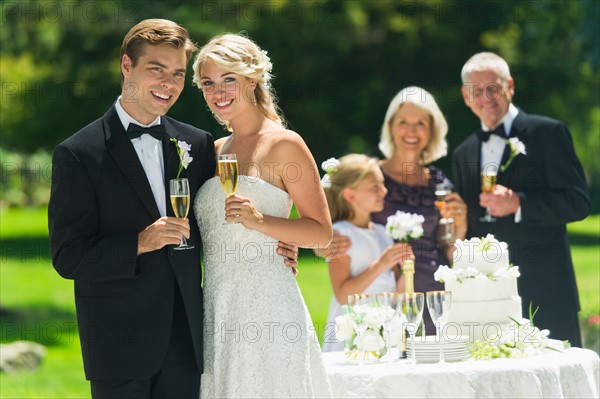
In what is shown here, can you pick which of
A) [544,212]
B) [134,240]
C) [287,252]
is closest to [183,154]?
[134,240]

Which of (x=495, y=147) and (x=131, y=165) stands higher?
(x=495, y=147)

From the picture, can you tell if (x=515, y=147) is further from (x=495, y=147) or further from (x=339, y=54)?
(x=339, y=54)

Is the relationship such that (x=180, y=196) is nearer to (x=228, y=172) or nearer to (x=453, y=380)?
(x=228, y=172)

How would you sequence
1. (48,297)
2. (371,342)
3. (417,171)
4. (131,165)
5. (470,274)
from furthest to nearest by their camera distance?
(48,297)
(417,171)
(470,274)
(371,342)
(131,165)

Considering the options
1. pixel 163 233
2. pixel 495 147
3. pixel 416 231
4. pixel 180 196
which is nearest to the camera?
pixel 163 233

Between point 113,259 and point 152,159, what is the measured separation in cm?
60

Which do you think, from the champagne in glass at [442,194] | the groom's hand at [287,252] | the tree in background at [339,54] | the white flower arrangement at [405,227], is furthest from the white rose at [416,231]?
the tree in background at [339,54]

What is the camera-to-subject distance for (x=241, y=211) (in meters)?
4.90

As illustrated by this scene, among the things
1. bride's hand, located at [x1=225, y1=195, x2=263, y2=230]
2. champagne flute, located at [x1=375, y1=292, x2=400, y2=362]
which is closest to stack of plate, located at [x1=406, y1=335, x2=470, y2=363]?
champagne flute, located at [x1=375, y1=292, x2=400, y2=362]

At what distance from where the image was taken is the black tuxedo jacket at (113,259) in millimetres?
4625

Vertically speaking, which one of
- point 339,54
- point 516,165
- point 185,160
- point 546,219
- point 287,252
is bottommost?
point 287,252

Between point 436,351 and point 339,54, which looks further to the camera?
point 339,54

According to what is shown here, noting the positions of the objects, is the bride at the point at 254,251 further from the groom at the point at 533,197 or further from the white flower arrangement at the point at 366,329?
the groom at the point at 533,197

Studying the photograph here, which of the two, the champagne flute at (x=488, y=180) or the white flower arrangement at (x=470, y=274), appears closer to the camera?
the white flower arrangement at (x=470, y=274)
